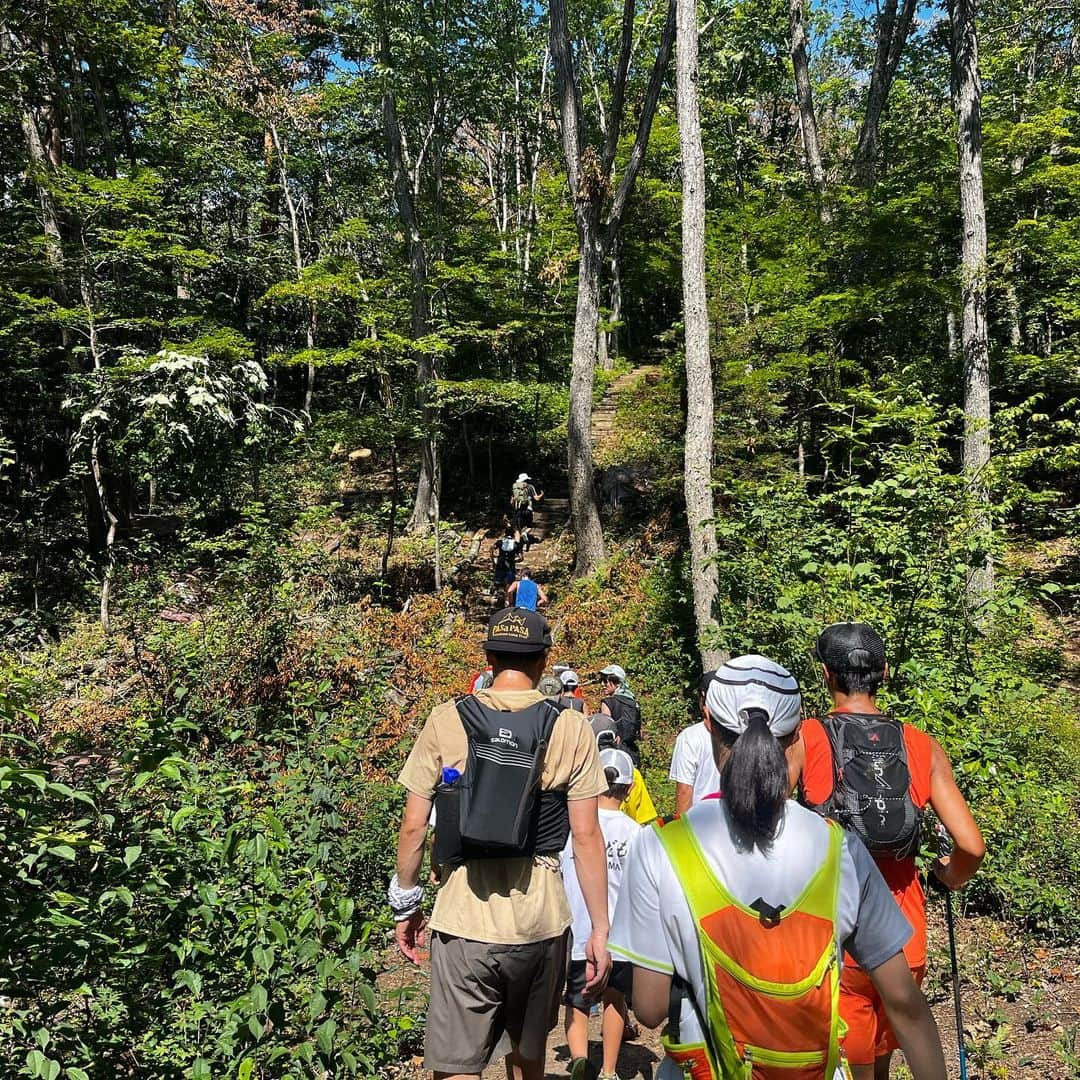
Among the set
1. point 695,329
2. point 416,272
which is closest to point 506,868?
point 695,329

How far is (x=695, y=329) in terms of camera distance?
9.77 meters

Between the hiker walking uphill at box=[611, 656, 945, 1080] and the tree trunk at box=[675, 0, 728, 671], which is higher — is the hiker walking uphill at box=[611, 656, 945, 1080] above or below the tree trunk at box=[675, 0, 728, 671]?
below

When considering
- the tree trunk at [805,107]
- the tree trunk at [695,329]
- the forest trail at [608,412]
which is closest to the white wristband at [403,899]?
the tree trunk at [695,329]

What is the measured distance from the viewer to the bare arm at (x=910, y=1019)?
171cm

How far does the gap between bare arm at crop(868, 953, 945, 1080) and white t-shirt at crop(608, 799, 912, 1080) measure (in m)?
0.04

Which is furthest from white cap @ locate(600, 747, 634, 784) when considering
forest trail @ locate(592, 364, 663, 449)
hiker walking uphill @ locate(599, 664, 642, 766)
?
forest trail @ locate(592, 364, 663, 449)

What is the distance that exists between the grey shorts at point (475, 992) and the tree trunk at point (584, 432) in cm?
1092

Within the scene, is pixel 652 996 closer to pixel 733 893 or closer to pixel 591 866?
pixel 733 893

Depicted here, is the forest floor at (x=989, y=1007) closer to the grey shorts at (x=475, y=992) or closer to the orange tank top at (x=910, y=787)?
the grey shorts at (x=475, y=992)

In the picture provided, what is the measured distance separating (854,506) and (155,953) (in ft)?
19.0

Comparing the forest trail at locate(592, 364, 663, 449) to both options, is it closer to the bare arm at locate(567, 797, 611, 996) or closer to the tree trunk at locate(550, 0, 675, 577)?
the tree trunk at locate(550, 0, 675, 577)

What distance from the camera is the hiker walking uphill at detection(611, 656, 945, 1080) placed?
1.64 meters

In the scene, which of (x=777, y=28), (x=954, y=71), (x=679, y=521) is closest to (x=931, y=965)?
(x=679, y=521)

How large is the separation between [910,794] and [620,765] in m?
1.66
